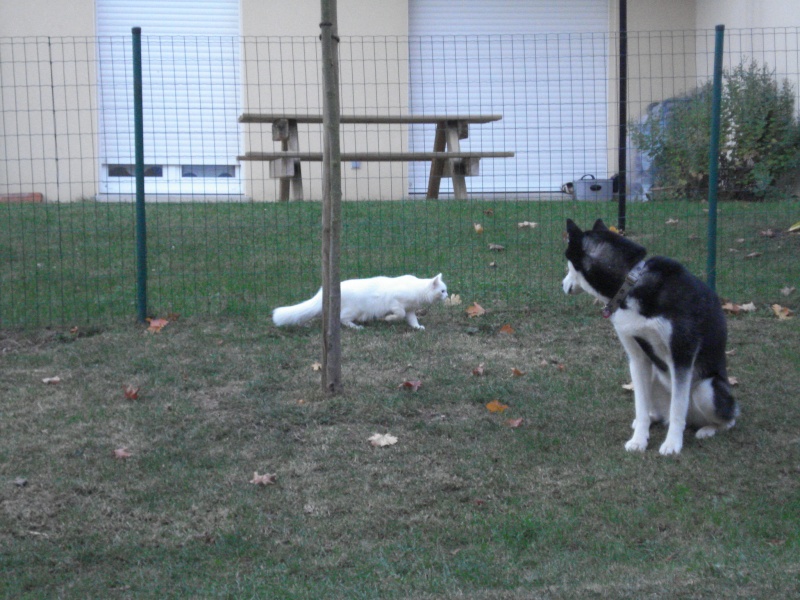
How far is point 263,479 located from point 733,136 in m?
10.1

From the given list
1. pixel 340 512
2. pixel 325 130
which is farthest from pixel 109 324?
pixel 340 512

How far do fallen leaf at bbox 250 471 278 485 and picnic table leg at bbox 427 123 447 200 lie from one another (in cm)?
565

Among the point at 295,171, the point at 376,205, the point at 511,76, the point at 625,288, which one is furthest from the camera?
the point at 511,76

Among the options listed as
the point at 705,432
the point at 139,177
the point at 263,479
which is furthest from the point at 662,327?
the point at 139,177

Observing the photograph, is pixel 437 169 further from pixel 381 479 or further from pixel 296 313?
pixel 381 479

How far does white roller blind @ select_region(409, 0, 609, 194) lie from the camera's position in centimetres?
1207

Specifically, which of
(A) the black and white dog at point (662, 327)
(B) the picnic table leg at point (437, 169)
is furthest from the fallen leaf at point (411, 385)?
(B) the picnic table leg at point (437, 169)

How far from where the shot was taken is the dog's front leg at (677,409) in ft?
15.1

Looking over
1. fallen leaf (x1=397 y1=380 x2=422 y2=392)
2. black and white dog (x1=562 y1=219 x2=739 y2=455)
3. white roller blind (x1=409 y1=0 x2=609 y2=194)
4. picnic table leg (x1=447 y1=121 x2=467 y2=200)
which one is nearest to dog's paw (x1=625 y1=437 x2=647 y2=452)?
black and white dog (x1=562 y1=219 x2=739 y2=455)

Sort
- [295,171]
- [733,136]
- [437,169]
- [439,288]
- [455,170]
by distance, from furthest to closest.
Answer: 1. [733,136]
2. [437,169]
3. [455,170]
4. [295,171]
5. [439,288]

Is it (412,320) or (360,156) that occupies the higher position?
(360,156)

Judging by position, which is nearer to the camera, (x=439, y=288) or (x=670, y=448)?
(x=670, y=448)

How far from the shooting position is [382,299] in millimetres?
7340

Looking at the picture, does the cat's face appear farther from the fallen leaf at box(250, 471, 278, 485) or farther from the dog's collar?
the fallen leaf at box(250, 471, 278, 485)
